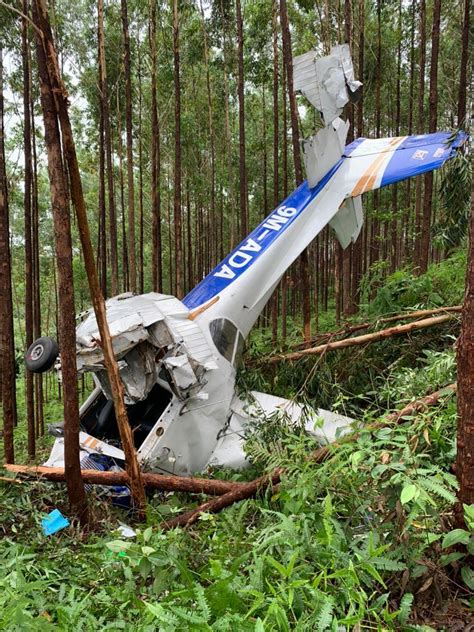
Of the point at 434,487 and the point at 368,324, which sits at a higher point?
the point at 368,324

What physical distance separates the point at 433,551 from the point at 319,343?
3940mm

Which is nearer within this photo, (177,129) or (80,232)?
(80,232)

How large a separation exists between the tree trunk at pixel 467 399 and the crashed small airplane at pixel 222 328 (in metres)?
1.68

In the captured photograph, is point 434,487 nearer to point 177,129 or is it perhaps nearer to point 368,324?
point 368,324

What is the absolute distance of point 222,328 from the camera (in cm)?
612

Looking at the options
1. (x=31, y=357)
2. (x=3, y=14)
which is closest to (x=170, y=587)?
(x=31, y=357)

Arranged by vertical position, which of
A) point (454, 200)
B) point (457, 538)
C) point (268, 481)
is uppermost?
point (454, 200)

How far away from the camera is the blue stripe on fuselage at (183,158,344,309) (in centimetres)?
658

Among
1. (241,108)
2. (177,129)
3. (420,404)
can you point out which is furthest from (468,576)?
(241,108)

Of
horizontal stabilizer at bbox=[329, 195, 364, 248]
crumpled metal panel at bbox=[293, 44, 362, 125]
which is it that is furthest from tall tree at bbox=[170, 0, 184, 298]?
horizontal stabilizer at bbox=[329, 195, 364, 248]

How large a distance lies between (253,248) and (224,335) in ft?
5.20

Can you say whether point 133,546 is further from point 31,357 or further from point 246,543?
point 31,357

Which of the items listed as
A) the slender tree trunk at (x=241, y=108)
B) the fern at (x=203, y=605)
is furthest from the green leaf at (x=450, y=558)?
the slender tree trunk at (x=241, y=108)

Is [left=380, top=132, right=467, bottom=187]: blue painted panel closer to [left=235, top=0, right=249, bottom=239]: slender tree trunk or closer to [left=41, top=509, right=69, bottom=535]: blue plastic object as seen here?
[left=235, top=0, right=249, bottom=239]: slender tree trunk
